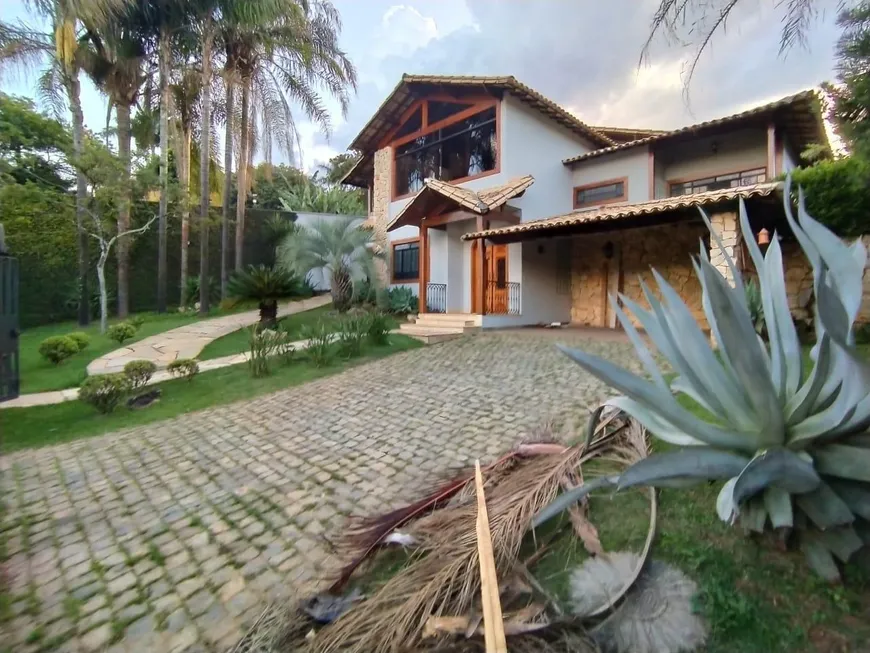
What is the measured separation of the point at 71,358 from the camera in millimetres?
9148

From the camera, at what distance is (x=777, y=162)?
10.0m

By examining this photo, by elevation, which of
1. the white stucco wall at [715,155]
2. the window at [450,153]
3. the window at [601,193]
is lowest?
the window at [601,193]

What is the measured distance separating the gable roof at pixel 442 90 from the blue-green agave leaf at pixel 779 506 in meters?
12.5

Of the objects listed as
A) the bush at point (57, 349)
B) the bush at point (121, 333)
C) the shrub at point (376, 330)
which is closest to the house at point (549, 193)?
the shrub at point (376, 330)

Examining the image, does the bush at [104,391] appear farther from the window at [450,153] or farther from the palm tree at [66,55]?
the window at [450,153]

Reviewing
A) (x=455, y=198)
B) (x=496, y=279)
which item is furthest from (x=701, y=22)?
(x=496, y=279)

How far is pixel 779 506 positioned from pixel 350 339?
789 centimetres

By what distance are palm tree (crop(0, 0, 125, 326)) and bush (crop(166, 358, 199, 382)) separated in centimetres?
777

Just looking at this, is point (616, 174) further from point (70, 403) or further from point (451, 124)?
point (70, 403)

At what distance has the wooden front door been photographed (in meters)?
12.7

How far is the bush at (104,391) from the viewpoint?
5879mm

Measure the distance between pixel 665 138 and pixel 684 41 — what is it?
7.82 meters

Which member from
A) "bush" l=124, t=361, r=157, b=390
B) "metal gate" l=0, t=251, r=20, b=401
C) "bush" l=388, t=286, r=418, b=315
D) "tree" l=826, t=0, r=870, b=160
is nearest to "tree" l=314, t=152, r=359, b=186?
"bush" l=388, t=286, r=418, b=315

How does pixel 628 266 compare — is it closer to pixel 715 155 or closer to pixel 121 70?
pixel 715 155
